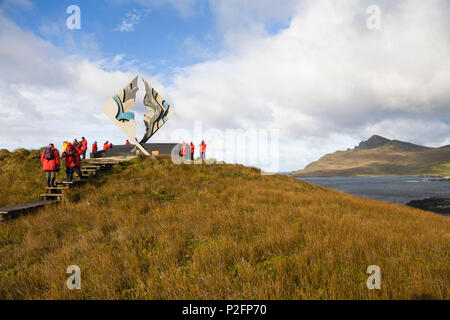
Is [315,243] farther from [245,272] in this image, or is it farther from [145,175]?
[145,175]

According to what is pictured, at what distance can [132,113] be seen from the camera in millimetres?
19359

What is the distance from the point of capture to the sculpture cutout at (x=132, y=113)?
18844 mm

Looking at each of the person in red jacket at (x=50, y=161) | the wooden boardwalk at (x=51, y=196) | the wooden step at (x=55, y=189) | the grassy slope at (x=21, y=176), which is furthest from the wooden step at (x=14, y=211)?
the grassy slope at (x=21, y=176)

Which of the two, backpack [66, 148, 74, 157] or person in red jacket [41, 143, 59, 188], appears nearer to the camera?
person in red jacket [41, 143, 59, 188]

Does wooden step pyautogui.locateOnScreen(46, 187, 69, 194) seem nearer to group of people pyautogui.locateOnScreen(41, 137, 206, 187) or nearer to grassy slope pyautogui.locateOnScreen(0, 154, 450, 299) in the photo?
group of people pyautogui.locateOnScreen(41, 137, 206, 187)

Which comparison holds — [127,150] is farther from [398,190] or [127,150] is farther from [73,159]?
[398,190]

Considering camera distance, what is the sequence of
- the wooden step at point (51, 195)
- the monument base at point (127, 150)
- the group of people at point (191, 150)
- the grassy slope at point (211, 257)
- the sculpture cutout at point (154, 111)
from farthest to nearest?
the group of people at point (191, 150), the monument base at point (127, 150), the sculpture cutout at point (154, 111), the wooden step at point (51, 195), the grassy slope at point (211, 257)

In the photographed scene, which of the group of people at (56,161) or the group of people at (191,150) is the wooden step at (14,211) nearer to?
the group of people at (56,161)

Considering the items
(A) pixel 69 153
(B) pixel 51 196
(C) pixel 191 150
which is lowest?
(B) pixel 51 196

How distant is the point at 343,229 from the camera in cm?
518

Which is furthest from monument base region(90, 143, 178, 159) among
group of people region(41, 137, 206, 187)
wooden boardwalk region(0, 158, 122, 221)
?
group of people region(41, 137, 206, 187)

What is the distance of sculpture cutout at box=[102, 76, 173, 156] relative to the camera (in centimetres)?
1884

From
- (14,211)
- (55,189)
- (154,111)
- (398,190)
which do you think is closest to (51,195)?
(55,189)

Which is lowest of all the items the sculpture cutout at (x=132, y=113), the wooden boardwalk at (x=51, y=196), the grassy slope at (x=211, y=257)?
the grassy slope at (x=211, y=257)
